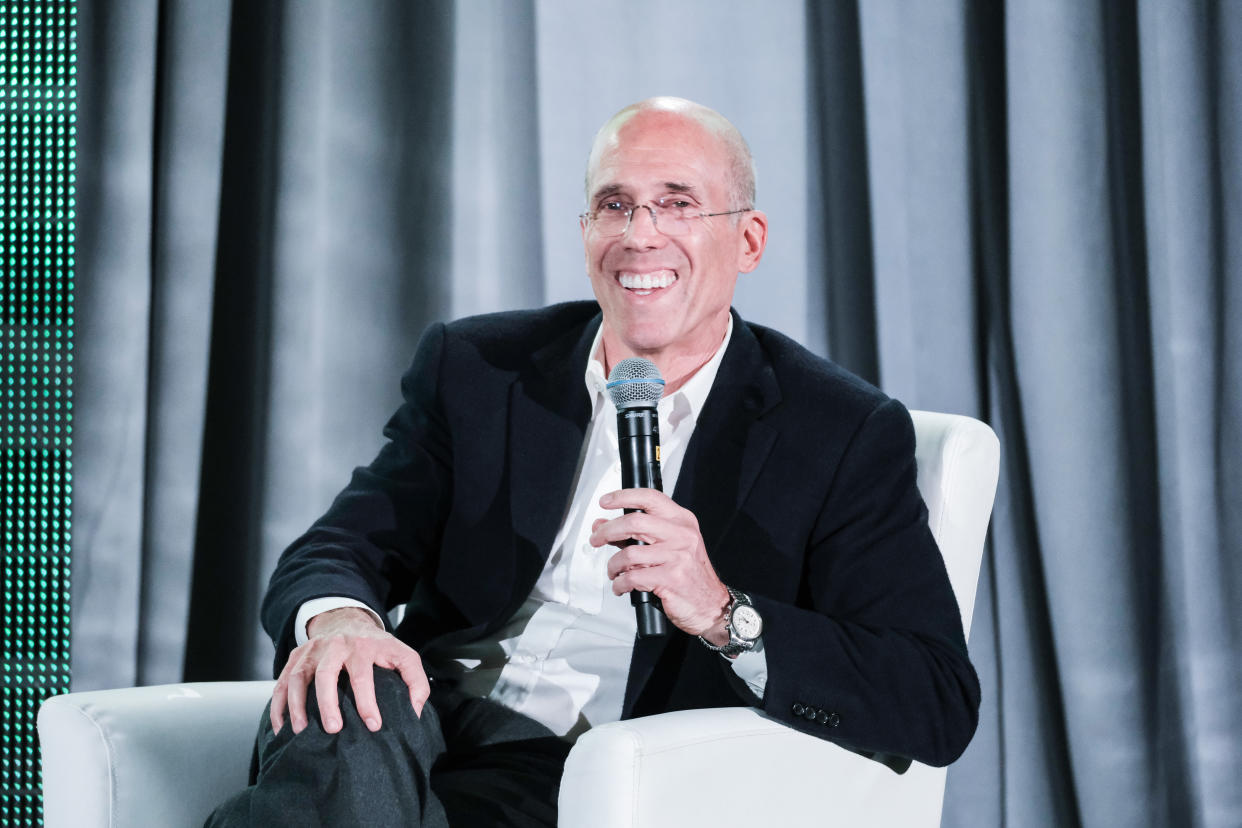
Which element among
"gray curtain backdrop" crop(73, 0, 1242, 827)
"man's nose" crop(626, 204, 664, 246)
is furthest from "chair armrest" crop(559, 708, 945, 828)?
"gray curtain backdrop" crop(73, 0, 1242, 827)

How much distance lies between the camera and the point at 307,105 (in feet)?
8.19

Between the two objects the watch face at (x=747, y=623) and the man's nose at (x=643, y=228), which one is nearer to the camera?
the watch face at (x=747, y=623)

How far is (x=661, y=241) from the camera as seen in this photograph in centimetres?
166

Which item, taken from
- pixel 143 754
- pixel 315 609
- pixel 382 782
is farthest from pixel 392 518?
pixel 382 782

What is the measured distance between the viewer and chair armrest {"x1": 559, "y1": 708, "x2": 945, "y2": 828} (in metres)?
1.15

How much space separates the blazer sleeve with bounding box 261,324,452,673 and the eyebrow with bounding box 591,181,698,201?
12.2 inches

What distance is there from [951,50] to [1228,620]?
1.22 m

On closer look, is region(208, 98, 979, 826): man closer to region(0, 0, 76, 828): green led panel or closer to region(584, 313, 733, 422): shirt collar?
region(584, 313, 733, 422): shirt collar

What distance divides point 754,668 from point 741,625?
0.16 feet

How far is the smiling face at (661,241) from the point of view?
1.65 metres

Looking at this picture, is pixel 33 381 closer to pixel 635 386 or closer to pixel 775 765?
pixel 635 386

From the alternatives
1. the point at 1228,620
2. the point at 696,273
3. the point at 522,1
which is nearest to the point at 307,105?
Answer: the point at 522,1

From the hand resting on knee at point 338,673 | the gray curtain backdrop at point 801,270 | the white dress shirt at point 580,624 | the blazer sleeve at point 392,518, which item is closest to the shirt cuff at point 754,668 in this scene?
the white dress shirt at point 580,624

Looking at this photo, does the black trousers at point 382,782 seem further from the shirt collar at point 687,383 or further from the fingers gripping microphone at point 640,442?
the shirt collar at point 687,383
